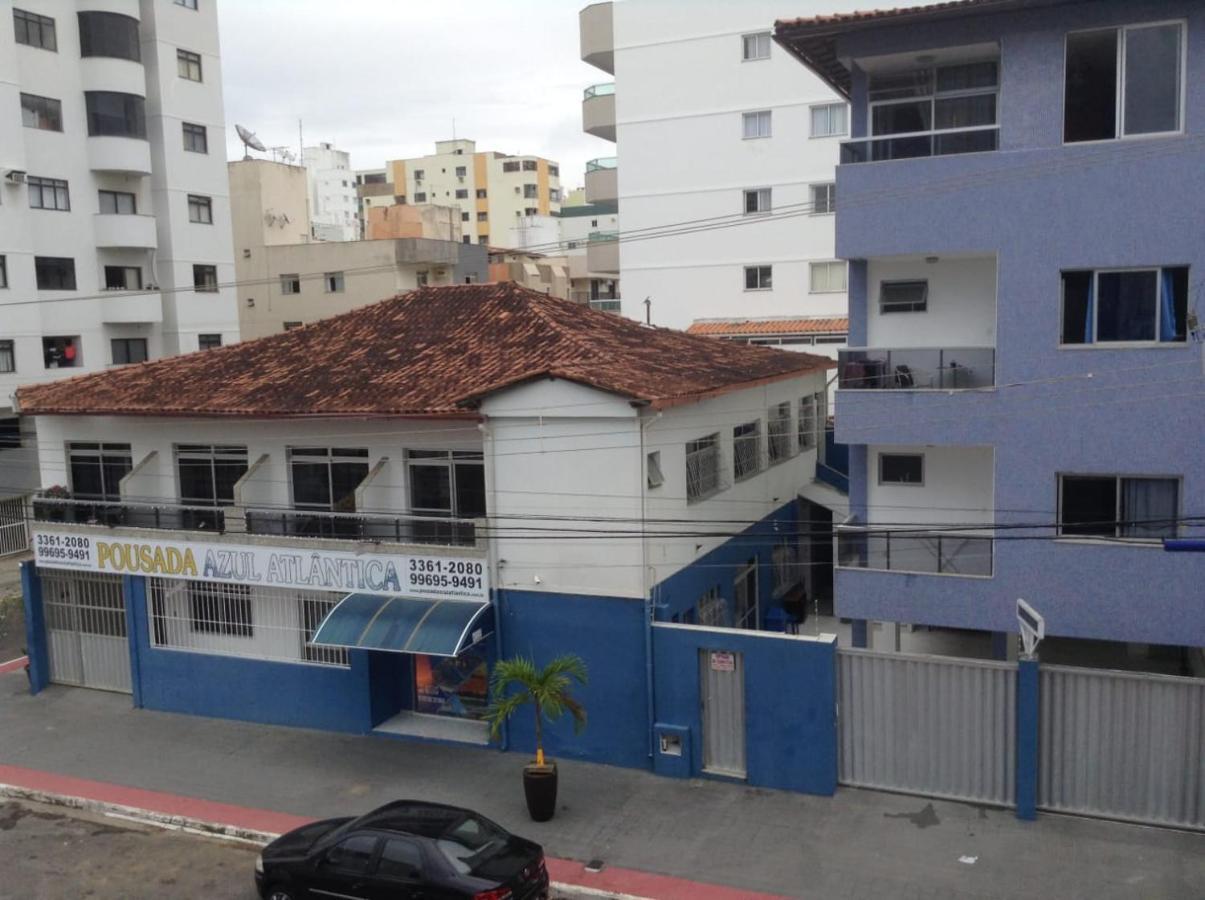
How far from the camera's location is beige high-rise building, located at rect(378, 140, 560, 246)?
3625 inches

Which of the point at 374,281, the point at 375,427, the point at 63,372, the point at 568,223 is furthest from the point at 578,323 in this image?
the point at 568,223

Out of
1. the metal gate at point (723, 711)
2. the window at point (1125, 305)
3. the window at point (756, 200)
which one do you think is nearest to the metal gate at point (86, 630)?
the metal gate at point (723, 711)

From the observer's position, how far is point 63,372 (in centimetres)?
3531

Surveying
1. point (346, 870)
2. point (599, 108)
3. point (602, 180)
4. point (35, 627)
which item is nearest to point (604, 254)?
point (602, 180)

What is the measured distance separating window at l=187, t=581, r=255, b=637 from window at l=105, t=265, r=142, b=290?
69.4 feet

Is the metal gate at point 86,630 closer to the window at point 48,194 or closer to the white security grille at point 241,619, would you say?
the white security grille at point 241,619

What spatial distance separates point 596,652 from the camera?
1612 centimetres

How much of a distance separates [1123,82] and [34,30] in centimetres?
3221

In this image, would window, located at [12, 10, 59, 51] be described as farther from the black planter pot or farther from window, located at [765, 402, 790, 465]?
the black planter pot

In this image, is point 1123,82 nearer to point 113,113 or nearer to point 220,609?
point 220,609

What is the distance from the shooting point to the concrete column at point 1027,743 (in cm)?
1378

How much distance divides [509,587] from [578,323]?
6.07 metres

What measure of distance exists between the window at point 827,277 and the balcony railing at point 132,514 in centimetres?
2153

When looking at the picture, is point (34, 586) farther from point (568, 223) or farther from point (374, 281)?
point (568, 223)
